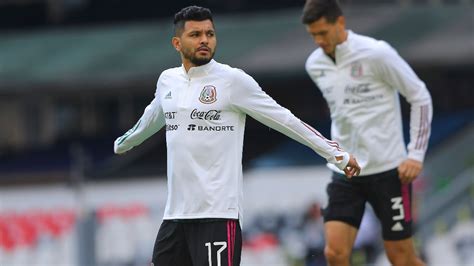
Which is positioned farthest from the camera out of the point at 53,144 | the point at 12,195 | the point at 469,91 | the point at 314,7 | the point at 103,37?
the point at 53,144

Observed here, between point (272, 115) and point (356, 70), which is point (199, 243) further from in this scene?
point (356, 70)

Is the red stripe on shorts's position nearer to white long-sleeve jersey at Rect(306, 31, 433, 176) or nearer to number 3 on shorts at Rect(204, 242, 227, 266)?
white long-sleeve jersey at Rect(306, 31, 433, 176)

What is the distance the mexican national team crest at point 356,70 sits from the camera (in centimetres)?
1039

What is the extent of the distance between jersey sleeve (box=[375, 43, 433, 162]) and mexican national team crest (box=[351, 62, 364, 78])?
5.5 inches

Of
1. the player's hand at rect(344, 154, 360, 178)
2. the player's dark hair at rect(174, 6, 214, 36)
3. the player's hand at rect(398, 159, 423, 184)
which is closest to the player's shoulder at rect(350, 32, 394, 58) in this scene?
the player's hand at rect(398, 159, 423, 184)

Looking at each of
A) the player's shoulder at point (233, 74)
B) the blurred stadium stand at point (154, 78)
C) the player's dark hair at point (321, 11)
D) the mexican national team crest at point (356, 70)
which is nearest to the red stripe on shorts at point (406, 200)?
the mexican national team crest at point (356, 70)

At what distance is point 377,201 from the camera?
10508mm

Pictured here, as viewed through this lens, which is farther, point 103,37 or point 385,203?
point 103,37

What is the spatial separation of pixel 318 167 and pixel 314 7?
27.5 feet

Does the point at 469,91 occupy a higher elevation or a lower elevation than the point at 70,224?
higher

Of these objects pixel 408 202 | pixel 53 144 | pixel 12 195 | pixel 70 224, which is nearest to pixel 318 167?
pixel 70 224

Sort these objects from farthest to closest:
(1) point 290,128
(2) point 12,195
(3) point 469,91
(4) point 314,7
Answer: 1. (3) point 469,91
2. (2) point 12,195
3. (4) point 314,7
4. (1) point 290,128

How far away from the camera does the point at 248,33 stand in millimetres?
23766

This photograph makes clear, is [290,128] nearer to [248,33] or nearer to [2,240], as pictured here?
[2,240]
